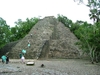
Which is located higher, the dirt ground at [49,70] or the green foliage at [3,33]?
the green foliage at [3,33]

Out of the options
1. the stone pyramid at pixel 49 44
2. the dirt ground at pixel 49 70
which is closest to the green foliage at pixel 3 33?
the stone pyramid at pixel 49 44

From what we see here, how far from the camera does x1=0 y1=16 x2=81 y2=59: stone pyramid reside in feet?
136

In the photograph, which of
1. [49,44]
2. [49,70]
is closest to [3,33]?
[49,44]

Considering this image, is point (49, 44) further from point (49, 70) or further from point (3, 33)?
point (49, 70)

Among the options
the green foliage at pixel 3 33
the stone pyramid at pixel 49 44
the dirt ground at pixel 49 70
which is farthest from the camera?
the green foliage at pixel 3 33

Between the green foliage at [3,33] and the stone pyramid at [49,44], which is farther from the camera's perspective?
the green foliage at [3,33]

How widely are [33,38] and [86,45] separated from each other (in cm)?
1804

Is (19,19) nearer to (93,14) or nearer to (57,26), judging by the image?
(57,26)

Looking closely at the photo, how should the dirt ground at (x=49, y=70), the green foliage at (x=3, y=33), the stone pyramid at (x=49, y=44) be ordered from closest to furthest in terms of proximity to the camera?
the dirt ground at (x=49, y=70)
the stone pyramid at (x=49, y=44)
the green foliage at (x=3, y=33)

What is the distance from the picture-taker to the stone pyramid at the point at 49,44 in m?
41.3

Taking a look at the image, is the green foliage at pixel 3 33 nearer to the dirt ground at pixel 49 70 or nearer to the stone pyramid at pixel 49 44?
the stone pyramid at pixel 49 44

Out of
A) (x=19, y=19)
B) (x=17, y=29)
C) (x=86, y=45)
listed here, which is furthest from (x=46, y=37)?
(x=19, y=19)

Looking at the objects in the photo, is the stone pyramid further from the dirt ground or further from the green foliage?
the dirt ground

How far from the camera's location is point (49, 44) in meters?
43.5
